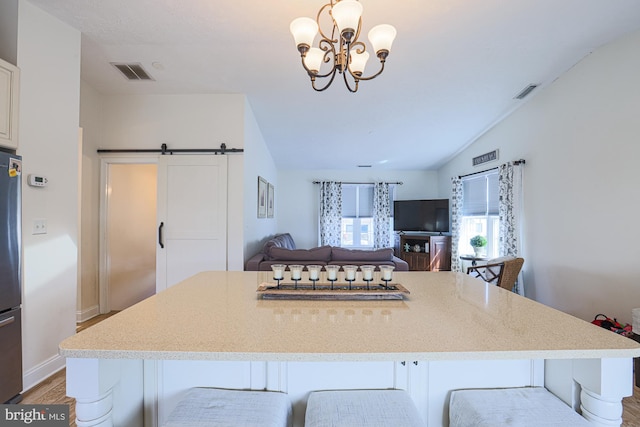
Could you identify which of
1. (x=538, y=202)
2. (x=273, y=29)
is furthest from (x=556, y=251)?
(x=273, y=29)

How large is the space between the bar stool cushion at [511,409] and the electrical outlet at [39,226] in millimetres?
2754

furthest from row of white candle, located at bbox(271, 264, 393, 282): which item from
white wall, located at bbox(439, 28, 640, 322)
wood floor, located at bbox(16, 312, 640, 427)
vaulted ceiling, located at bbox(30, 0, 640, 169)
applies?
white wall, located at bbox(439, 28, 640, 322)

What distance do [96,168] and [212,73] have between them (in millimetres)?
1828

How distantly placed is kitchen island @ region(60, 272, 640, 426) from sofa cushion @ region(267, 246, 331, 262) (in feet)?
6.25

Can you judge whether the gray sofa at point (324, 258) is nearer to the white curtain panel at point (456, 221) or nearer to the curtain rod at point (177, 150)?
the curtain rod at point (177, 150)

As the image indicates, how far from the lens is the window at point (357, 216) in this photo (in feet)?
23.1

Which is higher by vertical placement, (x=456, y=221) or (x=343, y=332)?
(x=456, y=221)

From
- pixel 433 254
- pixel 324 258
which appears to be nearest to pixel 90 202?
pixel 324 258

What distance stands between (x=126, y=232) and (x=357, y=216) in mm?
4767

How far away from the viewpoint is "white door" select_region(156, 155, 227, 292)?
3.49 metres

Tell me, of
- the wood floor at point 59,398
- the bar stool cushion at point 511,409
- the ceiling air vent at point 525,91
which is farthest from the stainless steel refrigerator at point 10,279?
the ceiling air vent at point 525,91

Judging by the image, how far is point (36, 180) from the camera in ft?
6.74

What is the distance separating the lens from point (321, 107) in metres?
3.92

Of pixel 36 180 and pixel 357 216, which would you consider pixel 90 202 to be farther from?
pixel 357 216
